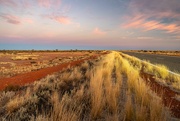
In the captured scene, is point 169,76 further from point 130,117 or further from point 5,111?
point 5,111

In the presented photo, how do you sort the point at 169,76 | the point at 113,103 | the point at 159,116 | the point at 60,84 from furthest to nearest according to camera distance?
the point at 169,76
the point at 60,84
the point at 113,103
the point at 159,116

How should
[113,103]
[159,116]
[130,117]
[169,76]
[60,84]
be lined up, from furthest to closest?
[169,76], [60,84], [113,103], [130,117], [159,116]

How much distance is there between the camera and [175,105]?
21.5 ft

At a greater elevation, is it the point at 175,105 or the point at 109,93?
the point at 109,93

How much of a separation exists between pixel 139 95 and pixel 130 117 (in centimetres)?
197

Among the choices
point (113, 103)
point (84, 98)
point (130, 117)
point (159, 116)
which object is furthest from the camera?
point (84, 98)

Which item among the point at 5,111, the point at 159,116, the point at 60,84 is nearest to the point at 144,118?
the point at 159,116

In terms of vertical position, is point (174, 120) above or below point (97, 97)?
below

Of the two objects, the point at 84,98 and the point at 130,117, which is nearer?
the point at 130,117

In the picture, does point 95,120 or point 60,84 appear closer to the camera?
point 95,120

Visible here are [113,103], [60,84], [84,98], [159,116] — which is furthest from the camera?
[60,84]

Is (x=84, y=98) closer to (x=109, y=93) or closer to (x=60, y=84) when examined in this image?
(x=109, y=93)

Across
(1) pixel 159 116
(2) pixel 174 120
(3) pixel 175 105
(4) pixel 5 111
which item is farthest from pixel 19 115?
(3) pixel 175 105

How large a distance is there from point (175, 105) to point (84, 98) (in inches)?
124
